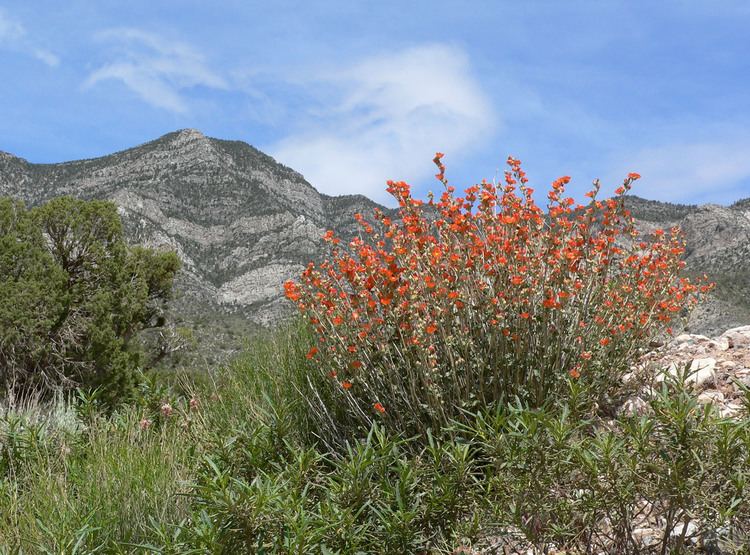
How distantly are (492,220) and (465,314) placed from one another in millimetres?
616

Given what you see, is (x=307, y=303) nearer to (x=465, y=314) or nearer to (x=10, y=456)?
(x=465, y=314)

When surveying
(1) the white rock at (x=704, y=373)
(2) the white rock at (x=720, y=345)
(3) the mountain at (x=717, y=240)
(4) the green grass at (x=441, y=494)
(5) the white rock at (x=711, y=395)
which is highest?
(3) the mountain at (x=717, y=240)

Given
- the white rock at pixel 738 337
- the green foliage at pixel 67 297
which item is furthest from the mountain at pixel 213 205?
the white rock at pixel 738 337

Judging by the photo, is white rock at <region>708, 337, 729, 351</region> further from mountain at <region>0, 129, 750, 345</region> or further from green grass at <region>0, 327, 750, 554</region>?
mountain at <region>0, 129, 750, 345</region>

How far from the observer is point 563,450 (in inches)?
120

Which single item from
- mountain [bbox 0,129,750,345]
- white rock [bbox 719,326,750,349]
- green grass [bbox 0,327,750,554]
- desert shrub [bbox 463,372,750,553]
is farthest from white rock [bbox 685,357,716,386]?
mountain [bbox 0,129,750,345]

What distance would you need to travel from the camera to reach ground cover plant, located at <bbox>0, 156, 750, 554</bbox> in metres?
2.93

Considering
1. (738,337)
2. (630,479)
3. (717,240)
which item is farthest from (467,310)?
(717,240)

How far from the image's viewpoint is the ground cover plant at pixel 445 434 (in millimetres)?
2926

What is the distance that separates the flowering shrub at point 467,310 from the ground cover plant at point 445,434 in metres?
0.02

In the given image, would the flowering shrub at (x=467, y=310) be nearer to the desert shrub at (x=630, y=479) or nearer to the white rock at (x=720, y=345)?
the desert shrub at (x=630, y=479)

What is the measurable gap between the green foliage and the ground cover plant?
340 inches

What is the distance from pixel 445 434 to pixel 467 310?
0.75 m

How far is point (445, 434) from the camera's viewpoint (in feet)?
13.1
